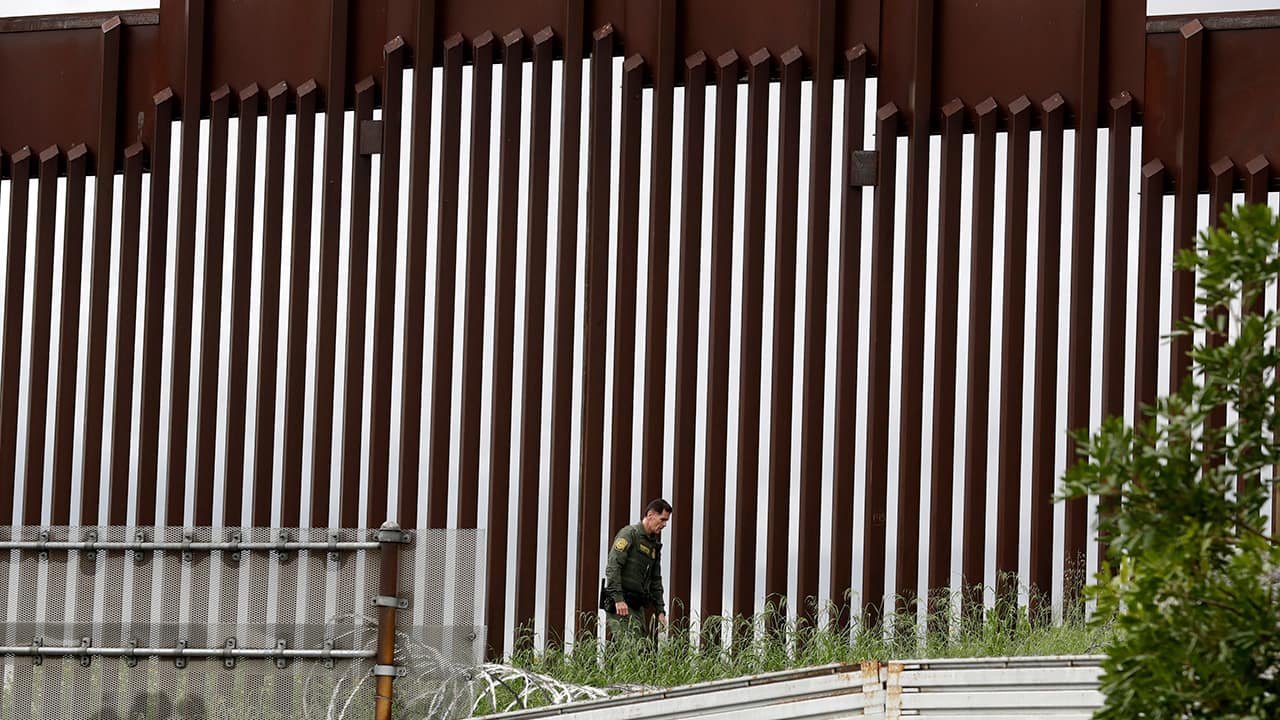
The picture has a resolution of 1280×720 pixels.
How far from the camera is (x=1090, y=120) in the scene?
12.4 metres

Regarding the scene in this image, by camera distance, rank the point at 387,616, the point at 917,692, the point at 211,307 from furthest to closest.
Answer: the point at 211,307, the point at 387,616, the point at 917,692

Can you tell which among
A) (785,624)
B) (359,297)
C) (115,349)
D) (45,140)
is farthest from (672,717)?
(45,140)

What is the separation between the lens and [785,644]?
38.3 feet

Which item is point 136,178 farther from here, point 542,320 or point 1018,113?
point 1018,113

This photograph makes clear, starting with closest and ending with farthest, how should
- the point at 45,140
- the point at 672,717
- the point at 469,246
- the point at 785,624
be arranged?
the point at 672,717 → the point at 785,624 → the point at 469,246 → the point at 45,140

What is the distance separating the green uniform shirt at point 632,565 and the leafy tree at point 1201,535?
720 centimetres

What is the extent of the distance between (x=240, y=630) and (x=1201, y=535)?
4761 mm

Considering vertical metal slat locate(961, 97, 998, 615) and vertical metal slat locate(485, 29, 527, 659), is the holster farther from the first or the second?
vertical metal slat locate(961, 97, 998, 615)

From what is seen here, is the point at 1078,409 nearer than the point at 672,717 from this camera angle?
No

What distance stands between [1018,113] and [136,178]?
6316 millimetres

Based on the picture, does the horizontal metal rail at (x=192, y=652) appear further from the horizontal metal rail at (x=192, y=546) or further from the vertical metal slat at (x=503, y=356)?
the vertical metal slat at (x=503, y=356)

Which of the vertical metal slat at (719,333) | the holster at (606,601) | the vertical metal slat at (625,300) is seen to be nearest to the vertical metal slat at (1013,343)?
the vertical metal slat at (719,333)

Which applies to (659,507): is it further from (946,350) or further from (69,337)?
(69,337)

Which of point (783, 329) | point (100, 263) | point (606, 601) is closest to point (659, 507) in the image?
point (606, 601)
